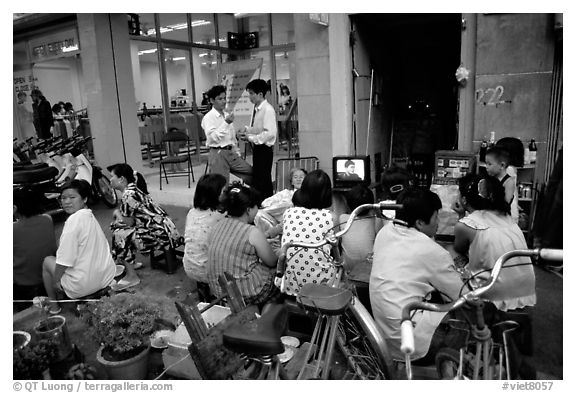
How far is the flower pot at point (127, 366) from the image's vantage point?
2.78 metres

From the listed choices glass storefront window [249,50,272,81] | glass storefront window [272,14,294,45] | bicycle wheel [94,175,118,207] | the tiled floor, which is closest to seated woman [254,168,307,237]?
the tiled floor

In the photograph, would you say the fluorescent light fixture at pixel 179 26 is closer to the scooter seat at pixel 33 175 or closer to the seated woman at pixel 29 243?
the scooter seat at pixel 33 175

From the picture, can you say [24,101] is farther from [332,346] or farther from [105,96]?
[332,346]

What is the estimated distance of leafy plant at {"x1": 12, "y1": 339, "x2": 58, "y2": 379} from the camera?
8.34 feet

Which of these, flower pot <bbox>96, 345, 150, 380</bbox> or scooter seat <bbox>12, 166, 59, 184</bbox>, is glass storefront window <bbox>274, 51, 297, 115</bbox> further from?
flower pot <bbox>96, 345, 150, 380</bbox>

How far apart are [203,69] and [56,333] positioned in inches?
360

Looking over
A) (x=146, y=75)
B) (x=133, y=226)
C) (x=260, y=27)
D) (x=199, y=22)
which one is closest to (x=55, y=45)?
→ (x=146, y=75)

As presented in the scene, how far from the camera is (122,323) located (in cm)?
276

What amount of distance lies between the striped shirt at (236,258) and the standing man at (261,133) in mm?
3196

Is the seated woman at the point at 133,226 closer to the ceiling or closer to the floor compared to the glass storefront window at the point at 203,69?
closer to the floor

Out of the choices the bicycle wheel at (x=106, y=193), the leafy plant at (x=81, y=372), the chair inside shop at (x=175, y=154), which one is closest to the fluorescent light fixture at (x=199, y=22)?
the chair inside shop at (x=175, y=154)

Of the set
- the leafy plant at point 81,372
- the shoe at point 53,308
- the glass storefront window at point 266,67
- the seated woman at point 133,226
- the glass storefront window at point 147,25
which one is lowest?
the shoe at point 53,308

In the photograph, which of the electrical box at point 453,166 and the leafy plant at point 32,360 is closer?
the leafy plant at point 32,360

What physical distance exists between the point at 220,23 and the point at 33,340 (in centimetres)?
1000
